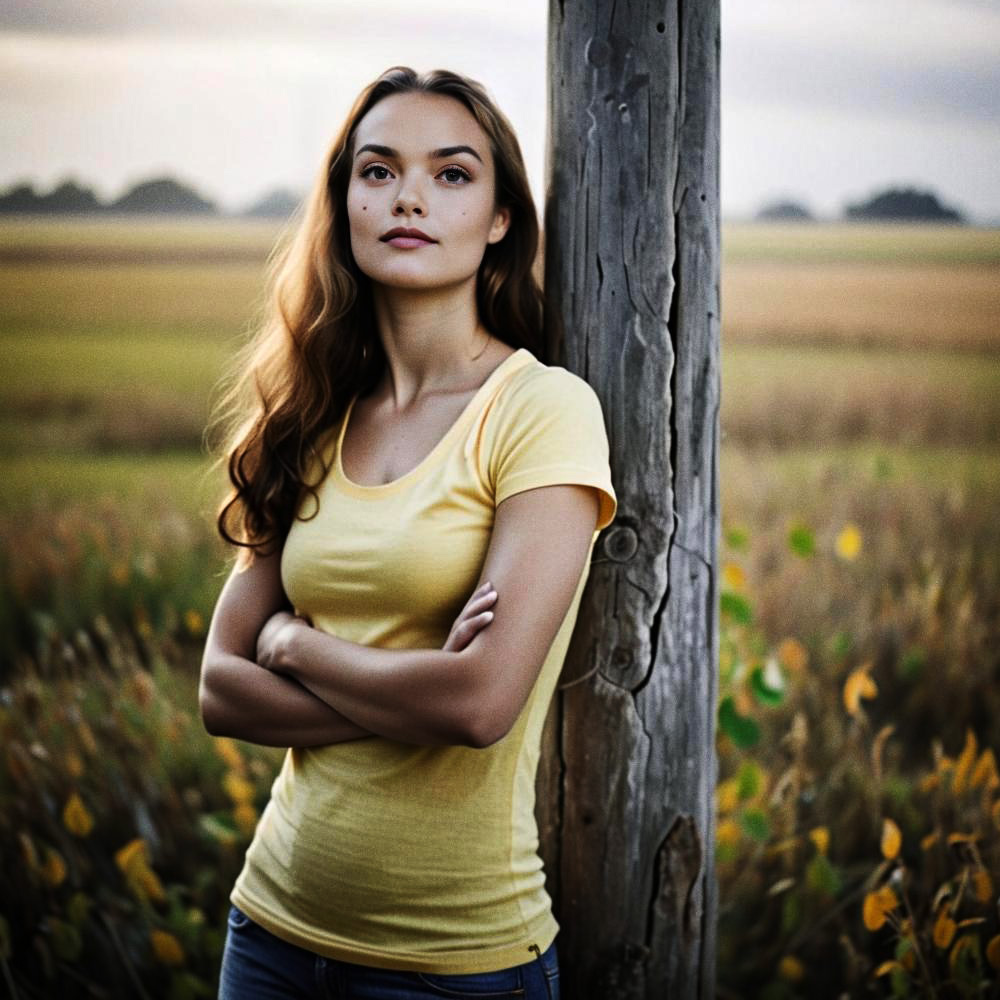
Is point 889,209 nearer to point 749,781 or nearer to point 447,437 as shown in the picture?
point 749,781

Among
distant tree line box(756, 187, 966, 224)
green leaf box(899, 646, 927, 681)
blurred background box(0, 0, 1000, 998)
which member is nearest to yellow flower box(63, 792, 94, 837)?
blurred background box(0, 0, 1000, 998)

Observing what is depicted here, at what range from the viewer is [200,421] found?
434 centimetres

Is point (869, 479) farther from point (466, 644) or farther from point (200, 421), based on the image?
point (466, 644)

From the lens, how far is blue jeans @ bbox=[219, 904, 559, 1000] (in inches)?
65.6

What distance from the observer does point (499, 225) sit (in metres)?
1.89

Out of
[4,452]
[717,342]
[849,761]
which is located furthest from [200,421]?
[717,342]

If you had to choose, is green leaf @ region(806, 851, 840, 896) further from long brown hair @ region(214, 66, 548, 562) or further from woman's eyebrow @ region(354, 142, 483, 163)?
woman's eyebrow @ region(354, 142, 483, 163)

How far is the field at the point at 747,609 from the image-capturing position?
2822 millimetres

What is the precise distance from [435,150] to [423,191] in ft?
0.23

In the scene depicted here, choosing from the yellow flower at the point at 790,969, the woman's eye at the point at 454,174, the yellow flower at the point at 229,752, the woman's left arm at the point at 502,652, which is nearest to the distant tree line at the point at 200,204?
the yellow flower at the point at 229,752

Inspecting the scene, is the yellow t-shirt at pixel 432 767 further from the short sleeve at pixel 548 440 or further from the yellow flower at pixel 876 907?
the yellow flower at pixel 876 907

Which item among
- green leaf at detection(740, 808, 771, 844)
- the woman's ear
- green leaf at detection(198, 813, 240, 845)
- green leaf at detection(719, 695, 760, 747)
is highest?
the woman's ear

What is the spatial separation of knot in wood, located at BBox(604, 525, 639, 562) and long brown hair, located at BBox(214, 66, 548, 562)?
1.07 feet

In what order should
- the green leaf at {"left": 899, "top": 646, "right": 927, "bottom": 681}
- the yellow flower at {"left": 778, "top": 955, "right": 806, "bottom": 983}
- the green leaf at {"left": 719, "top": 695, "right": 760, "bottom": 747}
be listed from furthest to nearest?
the green leaf at {"left": 899, "top": 646, "right": 927, "bottom": 681} → the yellow flower at {"left": 778, "top": 955, "right": 806, "bottom": 983} → the green leaf at {"left": 719, "top": 695, "right": 760, "bottom": 747}
